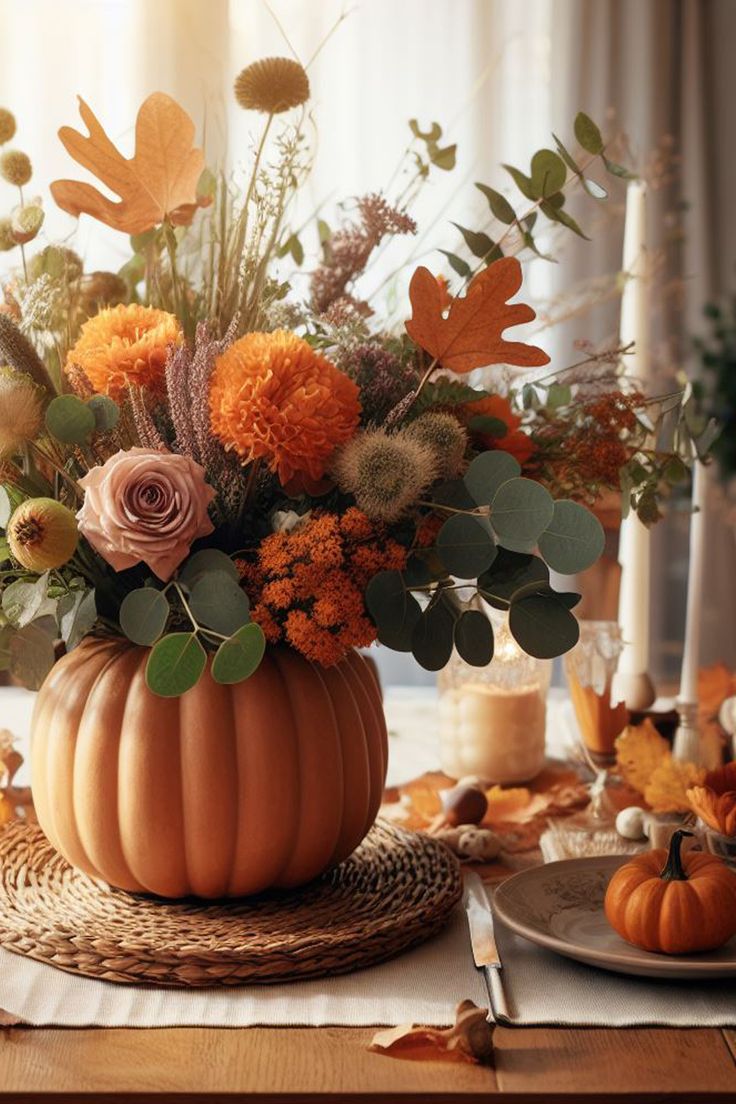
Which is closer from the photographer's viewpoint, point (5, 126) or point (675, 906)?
point (675, 906)

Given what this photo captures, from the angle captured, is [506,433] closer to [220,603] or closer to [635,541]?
[220,603]

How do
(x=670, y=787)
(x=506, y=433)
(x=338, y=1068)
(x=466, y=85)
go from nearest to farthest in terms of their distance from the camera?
1. (x=338, y=1068)
2. (x=506, y=433)
3. (x=670, y=787)
4. (x=466, y=85)

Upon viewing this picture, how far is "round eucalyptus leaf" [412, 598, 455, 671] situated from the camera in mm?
772

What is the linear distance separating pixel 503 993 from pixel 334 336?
1.39 ft

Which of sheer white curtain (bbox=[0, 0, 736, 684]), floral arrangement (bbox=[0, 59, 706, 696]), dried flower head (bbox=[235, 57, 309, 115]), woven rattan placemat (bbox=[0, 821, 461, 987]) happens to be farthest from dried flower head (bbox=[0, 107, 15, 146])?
sheer white curtain (bbox=[0, 0, 736, 684])

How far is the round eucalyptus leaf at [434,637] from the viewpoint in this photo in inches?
30.4

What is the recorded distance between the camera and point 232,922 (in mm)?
781

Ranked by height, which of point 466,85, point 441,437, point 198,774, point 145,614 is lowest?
point 198,774

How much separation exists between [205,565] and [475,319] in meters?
0.23

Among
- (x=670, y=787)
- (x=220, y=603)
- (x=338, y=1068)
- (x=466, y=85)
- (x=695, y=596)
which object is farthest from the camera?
(x=466, y=85)

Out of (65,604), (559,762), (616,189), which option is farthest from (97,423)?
(616,189)

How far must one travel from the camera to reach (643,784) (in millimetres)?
1099

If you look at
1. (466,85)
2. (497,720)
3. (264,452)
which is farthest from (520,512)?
(466,85)

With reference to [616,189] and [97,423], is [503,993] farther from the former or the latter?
[616,189]
